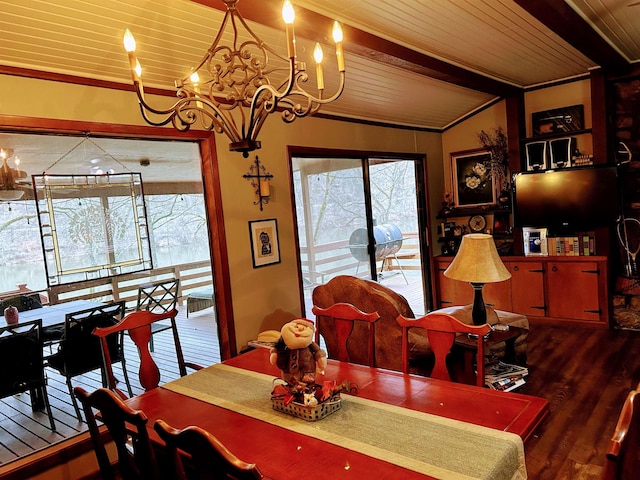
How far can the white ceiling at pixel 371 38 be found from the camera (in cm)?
242

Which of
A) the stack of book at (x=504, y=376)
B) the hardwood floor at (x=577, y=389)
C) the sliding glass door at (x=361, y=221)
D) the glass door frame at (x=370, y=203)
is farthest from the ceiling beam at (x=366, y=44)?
the hardwood floor at (x=577, y=389)

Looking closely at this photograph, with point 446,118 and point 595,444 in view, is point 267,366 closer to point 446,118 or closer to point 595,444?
point 595,444

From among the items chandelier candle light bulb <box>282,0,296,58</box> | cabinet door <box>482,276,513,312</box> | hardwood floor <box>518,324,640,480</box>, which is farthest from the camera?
cabinet door <box>482,276,513,312</box>

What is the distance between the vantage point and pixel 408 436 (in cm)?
155

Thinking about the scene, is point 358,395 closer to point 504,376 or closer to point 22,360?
point 504,376

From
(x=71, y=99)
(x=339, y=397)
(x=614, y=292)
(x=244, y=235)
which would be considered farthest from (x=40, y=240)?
(x=614, y=292)

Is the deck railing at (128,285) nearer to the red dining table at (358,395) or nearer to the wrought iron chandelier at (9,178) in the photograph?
the wrought iron chandelier at (9,178)

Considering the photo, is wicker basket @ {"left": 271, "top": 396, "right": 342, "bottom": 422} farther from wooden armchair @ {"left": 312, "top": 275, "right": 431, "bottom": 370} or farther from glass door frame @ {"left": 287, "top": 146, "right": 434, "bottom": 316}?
glass door frame @ {"left": 287, "top": 146, "right": 434, "bottom": 316}

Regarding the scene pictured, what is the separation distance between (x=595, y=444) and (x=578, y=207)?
2814mm

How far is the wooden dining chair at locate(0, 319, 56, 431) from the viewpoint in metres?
2.71

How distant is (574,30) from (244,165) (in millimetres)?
2710

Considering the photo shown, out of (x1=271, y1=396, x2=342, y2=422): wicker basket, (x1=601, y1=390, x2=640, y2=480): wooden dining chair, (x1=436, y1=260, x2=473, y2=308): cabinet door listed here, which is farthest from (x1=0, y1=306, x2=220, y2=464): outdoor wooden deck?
(x1=436, y1=260, x2=473, y2=308): cabinet door

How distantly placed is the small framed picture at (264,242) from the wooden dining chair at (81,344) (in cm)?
109

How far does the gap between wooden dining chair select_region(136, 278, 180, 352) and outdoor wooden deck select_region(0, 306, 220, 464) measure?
0.13 m
